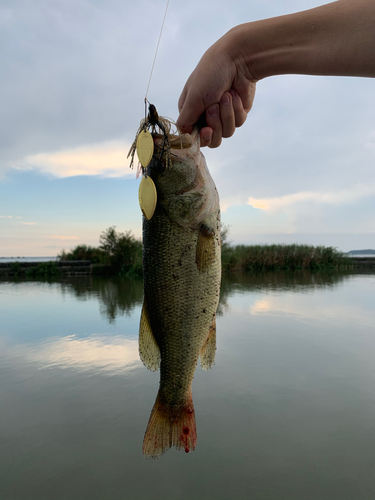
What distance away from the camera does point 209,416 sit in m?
4.59

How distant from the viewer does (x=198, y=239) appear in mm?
1725

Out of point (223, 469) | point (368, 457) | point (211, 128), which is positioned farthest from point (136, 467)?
point (211, 128)

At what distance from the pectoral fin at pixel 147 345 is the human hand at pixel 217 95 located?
1.10m

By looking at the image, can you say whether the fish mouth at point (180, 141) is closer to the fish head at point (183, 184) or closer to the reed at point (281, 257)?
the fish head at point (183, 184)

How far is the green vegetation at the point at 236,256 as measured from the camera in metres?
24.7

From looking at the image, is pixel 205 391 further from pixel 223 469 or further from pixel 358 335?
pixel 358 335

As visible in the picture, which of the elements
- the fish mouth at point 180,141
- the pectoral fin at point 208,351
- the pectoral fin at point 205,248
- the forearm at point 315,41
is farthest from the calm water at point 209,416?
the forearm at point 315,41

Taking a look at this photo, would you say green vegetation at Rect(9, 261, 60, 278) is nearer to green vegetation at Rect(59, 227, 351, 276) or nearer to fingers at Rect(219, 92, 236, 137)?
green vegetation at Rect(59, 227, 351, 276)

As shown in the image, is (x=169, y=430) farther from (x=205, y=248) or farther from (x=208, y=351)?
(x=205, y=248)

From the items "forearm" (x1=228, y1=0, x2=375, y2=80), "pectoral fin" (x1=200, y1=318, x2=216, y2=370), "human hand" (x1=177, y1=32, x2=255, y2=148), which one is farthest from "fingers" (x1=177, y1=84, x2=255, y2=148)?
"pectoral fin" (x1=200, y1=318, x2=216, y2=370)

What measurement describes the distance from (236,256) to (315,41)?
952 inches

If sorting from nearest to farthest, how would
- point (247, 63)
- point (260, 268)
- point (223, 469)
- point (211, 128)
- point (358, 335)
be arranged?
point (247, 63)
point (211, 128)
point (223, 469)
point (358, 335)
point (260, 268)

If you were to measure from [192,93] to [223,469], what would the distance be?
3.83 m

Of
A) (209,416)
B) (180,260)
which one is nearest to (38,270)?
(209,416)
